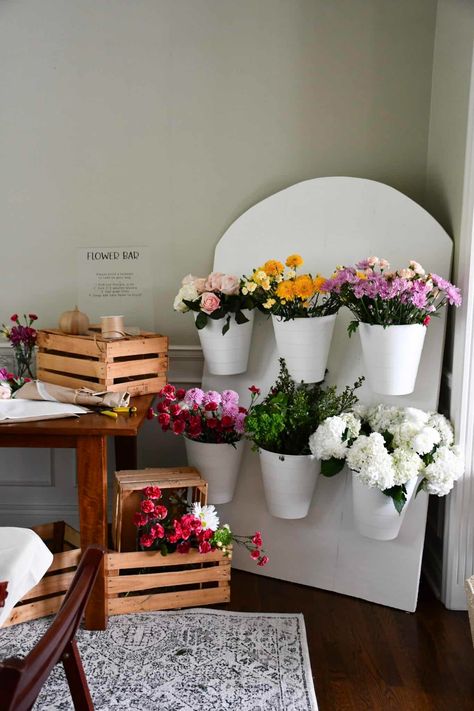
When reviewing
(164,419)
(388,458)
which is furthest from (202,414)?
(388,458)

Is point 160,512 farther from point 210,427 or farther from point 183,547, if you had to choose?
point 210,427

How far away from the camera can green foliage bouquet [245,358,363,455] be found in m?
2.69

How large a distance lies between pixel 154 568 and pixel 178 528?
1.02ft

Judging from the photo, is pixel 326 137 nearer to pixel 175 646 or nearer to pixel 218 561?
pixel 218 561

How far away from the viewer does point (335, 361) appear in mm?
2943

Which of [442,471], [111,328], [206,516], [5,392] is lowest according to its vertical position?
[206,516]

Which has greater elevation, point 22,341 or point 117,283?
point 117,283

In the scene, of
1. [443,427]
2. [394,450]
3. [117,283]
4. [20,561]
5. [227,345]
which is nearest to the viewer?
[20,561]

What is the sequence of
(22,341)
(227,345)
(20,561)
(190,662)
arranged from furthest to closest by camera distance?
(22,341) → (227,345) → (190,662) → (20,561)

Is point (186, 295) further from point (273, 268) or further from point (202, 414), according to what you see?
point (202, 414)

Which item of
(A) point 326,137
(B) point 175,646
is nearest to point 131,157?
(A) point 326,137

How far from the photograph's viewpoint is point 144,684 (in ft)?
7.40

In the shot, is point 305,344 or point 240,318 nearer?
point 305,344

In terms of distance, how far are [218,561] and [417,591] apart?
824 mm
